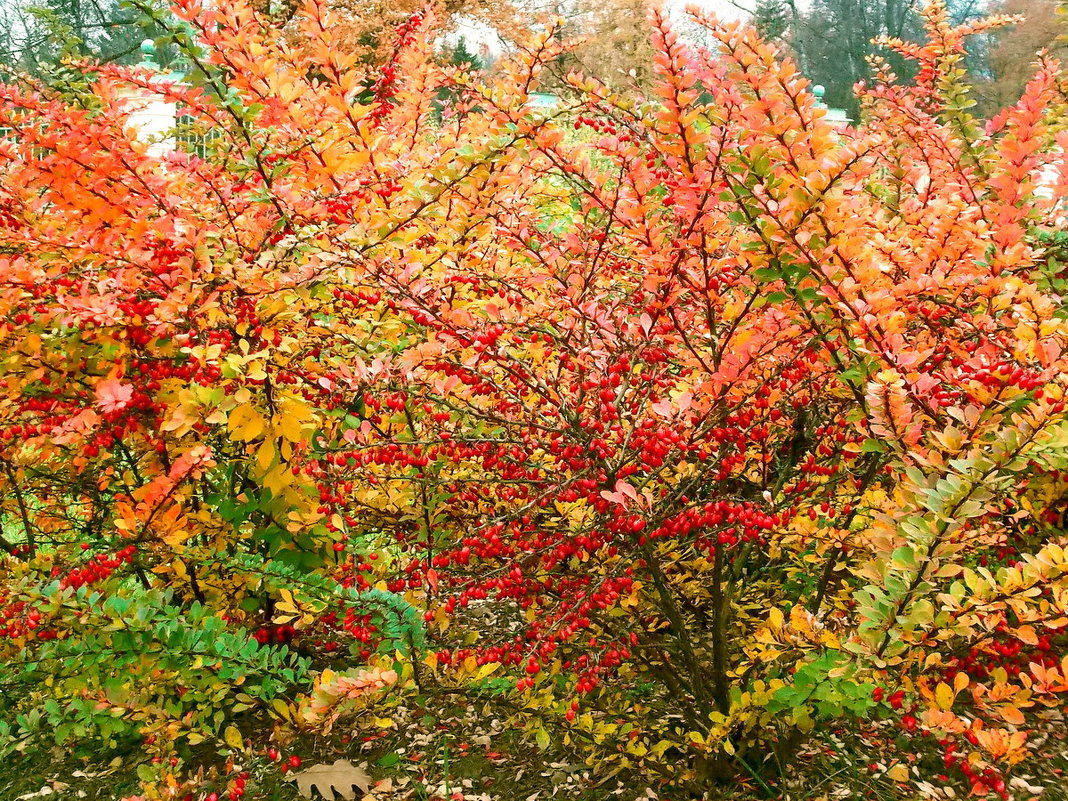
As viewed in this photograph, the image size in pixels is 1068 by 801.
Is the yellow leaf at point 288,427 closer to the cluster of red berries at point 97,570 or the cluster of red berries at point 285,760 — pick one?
the cluster of red berries at point 97,570

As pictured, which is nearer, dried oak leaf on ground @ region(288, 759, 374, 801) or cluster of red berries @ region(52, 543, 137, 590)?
cluster of red berries @ region(52, 543, 137, 590)

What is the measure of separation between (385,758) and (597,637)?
0.76 metres

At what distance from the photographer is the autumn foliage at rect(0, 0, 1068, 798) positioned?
1.73 metres

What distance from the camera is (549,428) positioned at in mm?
1789

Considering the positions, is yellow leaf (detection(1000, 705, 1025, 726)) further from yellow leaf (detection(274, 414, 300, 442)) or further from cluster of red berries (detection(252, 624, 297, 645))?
cluster of red berries (detection(252, 624, 297, 645))

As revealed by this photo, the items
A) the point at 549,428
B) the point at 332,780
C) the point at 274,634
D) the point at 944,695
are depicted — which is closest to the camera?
the point at 944,695

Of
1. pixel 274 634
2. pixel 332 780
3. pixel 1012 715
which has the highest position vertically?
pixel 274 634

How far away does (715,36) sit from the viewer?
6.24 ft

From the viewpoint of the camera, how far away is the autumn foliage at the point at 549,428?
5.69 ft

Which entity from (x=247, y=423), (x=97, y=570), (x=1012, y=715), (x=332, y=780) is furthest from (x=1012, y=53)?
(x=97, y=570)

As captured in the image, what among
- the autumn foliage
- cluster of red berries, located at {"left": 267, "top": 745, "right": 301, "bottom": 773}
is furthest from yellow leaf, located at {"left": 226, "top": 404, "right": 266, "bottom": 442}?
cluster of red berries, located at {"left": 267, "top": 745, "right": 301, "bottom": 773}

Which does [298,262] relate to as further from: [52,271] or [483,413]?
[52,271]

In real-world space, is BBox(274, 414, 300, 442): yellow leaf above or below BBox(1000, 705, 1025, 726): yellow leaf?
above

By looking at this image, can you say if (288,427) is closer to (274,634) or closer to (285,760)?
(274,634)
